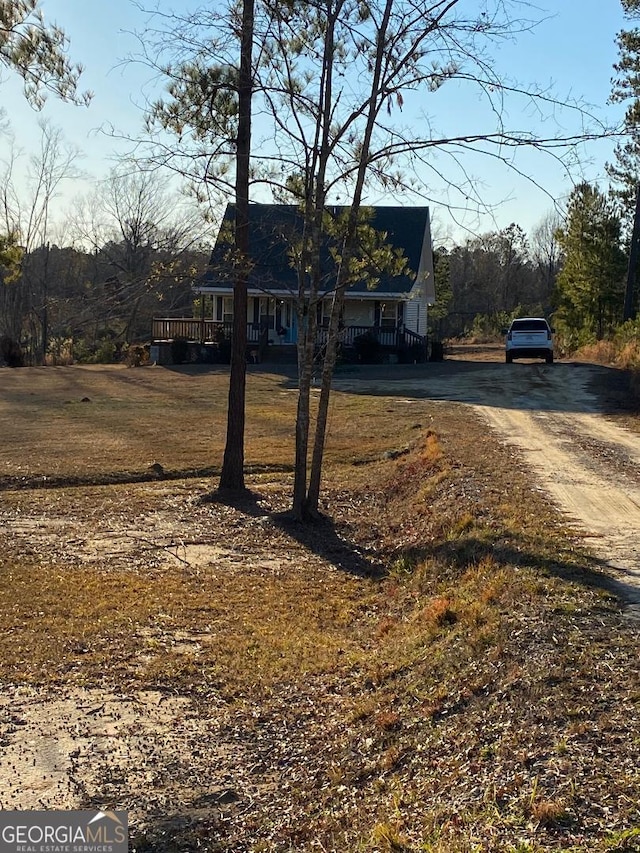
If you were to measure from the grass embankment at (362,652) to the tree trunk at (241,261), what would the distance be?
813mm

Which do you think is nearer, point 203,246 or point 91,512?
point 203,246

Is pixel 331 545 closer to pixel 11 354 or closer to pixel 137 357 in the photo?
pixel 137 357

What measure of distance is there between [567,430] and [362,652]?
8.89 m

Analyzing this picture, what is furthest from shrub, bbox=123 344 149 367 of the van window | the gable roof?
the van window

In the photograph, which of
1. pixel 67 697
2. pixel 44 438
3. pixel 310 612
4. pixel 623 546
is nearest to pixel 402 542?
pixel 310 612

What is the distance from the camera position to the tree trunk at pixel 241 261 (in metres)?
10.3

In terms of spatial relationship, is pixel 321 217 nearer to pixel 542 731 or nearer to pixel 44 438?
pixel 542 731

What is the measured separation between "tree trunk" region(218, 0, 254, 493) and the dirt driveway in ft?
13.3

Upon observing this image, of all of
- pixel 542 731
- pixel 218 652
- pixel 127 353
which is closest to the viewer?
pixel 542 731

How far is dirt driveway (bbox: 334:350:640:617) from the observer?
7.89m

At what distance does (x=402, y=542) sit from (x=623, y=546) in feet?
10.0

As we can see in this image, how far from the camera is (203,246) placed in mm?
10648

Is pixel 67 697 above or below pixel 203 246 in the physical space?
below

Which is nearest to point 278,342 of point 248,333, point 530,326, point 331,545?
point 248,333
